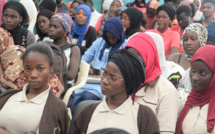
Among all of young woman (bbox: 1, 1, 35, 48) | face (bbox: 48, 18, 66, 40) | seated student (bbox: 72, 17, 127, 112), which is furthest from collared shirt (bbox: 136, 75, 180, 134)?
young woman (bbox: 1, 1, 35, 48)

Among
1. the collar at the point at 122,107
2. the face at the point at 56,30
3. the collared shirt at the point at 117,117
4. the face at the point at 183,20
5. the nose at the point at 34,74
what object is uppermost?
the face at the point at 183,20

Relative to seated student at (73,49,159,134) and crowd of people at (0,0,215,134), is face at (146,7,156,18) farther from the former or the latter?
seated student at (73,49,159,134)

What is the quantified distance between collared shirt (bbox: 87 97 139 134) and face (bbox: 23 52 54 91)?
1.94 feet

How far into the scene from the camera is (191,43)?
13.9ft

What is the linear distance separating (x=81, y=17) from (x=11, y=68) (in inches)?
135

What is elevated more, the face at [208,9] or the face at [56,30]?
the face at [208,9]

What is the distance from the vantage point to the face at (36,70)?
9.83 feet

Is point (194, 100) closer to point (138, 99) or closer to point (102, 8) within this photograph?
point (138, 99)

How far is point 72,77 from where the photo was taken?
427 cm

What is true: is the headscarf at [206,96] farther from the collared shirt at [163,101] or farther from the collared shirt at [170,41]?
the collared shirt at [170,41]

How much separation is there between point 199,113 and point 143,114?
2.10 ft

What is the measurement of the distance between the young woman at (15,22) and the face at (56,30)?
Result: 496mm

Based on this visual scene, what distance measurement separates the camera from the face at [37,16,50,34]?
5.88 metres

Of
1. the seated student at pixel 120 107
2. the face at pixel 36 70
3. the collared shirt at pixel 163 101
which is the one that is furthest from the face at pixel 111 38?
the seated student at pixel 120 107
